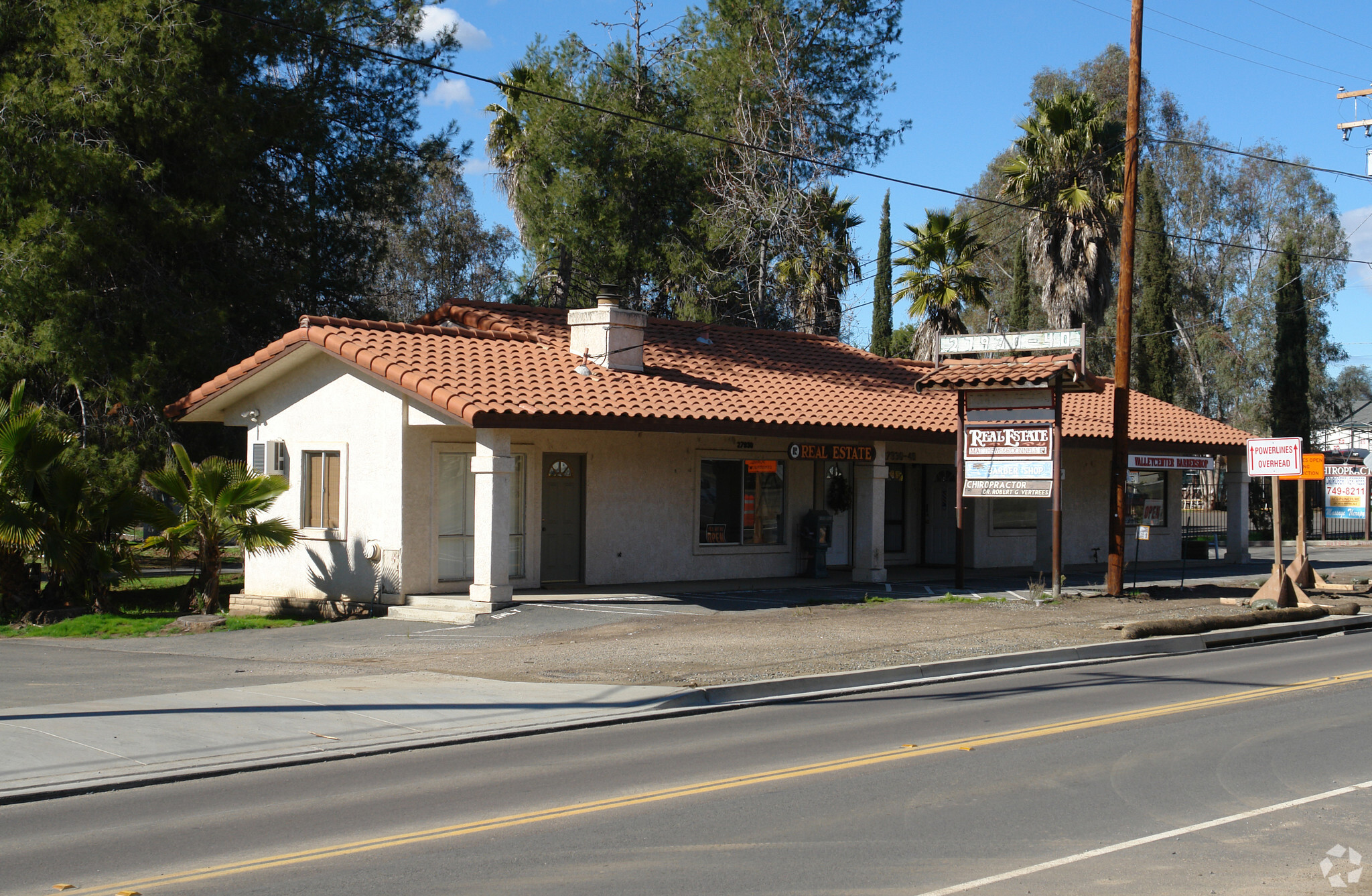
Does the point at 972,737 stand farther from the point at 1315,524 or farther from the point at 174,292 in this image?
the point at 1315,524

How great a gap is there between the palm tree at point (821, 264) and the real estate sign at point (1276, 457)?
15713 mm

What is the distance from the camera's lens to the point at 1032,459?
2000cm

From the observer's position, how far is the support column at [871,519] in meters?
22.3

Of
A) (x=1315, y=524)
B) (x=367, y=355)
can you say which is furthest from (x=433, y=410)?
(x=1315, y=524)

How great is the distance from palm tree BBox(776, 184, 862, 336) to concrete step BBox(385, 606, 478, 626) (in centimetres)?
1926

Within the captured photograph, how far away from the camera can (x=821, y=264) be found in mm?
35156

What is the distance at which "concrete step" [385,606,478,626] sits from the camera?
17.2 metres

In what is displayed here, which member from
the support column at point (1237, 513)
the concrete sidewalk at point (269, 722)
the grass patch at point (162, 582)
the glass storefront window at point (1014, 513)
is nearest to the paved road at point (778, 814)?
the concrete sidewalk at point (269, 722)

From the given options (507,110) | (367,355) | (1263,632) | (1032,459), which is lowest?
(1263,632)

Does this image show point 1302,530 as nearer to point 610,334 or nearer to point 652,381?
point 652,381

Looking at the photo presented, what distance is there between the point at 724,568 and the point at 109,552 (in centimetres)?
1044

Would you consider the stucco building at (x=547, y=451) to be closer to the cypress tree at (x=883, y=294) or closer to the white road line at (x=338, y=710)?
the white road line at (x=338, y=710)

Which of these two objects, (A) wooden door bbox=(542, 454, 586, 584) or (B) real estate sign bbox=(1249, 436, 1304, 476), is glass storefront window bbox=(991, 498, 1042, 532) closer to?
(B) real estate sign bbox=(1249, 436, 1304, 476)

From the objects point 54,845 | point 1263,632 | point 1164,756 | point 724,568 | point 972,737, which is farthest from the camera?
point 724,568
